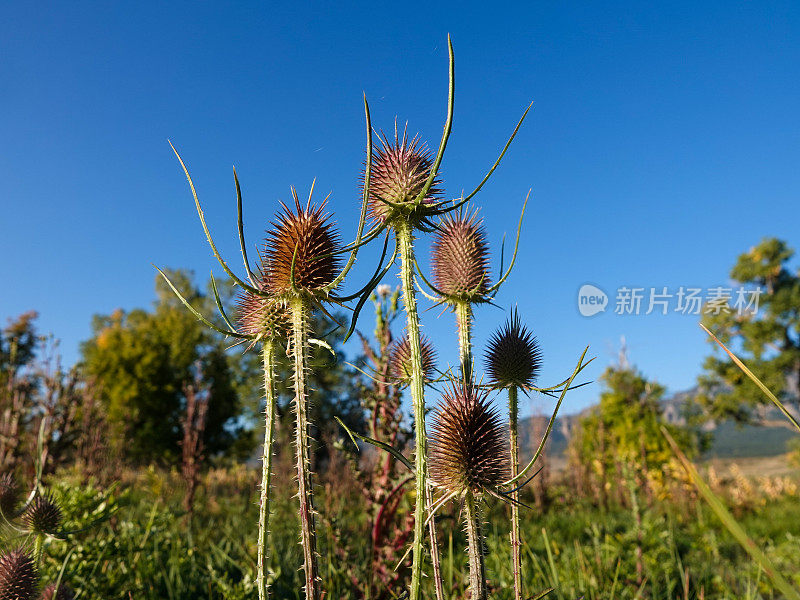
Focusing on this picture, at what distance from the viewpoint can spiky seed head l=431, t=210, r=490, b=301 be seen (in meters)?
2.23

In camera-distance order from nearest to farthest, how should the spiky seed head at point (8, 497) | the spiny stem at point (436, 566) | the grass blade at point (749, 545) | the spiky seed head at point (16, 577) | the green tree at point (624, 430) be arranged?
1. the grass blade at point (749, 545)
2. the spiny stem at point (436, 566)
3. the spiky seed head at point (16, 577)
4. the spiky seed head at point (8, 497)
5. the green tree at point (624, 430)

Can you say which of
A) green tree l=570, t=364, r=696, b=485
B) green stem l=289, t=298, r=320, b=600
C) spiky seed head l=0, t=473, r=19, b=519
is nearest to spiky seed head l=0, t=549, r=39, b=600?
spiky seed head l=0, t=473, r=19, b=519

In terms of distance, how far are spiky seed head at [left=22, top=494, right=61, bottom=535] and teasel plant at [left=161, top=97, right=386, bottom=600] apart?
1.37 m

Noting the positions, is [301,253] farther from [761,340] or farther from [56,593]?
[761,340]

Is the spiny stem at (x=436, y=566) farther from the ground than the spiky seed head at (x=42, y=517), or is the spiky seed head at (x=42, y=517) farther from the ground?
the spiky seed head at (x=42, y=517)

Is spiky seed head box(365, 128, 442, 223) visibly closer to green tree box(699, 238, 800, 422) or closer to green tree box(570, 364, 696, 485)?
green tree box(570, 364, 696, 485)

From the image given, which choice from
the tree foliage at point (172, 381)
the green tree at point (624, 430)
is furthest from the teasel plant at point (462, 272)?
the tree foliage at point (172, 381)

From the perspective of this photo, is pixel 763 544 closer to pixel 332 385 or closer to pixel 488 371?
pixel 488 371

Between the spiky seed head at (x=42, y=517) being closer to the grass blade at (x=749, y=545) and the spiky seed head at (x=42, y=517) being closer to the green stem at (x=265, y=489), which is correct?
the green stem at (x=265, y=489)

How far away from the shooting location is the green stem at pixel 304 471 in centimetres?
127

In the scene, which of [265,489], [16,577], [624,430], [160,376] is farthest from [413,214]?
[160,376]

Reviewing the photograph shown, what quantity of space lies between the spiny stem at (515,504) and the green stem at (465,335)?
24 centimetres

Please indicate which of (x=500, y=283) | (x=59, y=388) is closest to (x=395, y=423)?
(x=500, y=283)

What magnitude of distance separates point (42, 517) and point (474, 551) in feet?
6.69
